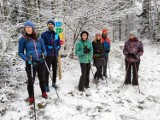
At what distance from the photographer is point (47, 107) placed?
668cm

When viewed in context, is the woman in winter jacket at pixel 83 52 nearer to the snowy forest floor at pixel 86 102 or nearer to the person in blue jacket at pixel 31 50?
the snowy forest floor at pixel 86 102

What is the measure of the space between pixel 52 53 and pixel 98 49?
1964 millimetres

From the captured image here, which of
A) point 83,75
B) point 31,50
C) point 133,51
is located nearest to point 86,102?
point 83,75

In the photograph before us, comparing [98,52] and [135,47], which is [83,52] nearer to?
[98,52]

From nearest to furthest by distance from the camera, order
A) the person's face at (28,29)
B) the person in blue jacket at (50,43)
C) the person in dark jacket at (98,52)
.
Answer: the person's face at (28,29) → the person in blue jacket at (50,43) → the person in dark jacket at (98,52)

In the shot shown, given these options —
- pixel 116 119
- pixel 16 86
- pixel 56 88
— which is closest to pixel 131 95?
pixel 116 119

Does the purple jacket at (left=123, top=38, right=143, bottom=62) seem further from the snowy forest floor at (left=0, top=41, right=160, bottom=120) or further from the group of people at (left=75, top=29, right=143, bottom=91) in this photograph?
the snowy forest floor at (left=0, top=41, right=160, bottom=120)

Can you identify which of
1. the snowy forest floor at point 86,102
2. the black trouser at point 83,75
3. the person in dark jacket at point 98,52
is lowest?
the snowy forest floor at point 86,102

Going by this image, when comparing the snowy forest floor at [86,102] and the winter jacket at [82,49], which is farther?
the winter jacket at [82,49]

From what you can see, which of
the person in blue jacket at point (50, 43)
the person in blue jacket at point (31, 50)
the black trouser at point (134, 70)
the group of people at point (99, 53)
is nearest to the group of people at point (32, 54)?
the person in blue jacket at point (31, 50)

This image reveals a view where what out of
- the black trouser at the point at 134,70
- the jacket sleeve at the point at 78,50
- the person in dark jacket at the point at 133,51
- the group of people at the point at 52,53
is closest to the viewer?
the group of people at the point at 52,53

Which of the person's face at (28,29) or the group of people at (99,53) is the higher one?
the person's face at (28,29)

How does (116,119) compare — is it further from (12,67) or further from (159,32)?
(159,32)

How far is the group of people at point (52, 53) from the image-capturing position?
6480 millimetres
